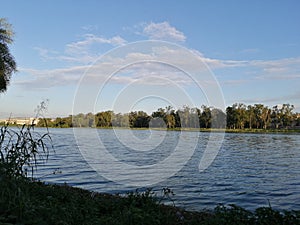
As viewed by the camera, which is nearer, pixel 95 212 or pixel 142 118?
pixel 95 212

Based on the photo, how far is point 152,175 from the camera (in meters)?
16.2

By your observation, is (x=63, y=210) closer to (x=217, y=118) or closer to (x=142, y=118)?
(x=142, y=118)

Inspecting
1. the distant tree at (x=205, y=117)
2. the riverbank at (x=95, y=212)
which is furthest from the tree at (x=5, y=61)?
the distant tree at (x=205, y=117)

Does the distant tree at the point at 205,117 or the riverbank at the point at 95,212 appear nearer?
the riverbank at the point at 95,212

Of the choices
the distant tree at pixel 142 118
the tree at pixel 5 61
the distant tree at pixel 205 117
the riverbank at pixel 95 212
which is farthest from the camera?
the distant tree at pixel 205 117

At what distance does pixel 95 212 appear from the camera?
6090 millimetres

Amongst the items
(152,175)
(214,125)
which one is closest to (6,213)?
(152,175)

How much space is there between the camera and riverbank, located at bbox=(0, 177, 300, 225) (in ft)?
14.3

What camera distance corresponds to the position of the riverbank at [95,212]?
4.37m

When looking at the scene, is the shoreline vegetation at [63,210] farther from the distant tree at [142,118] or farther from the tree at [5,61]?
the distant tree at [142,118]

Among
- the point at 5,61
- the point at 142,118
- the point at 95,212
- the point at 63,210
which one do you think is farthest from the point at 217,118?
the point at 63,210

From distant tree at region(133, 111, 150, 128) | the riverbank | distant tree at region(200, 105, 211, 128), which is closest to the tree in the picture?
the riverbank

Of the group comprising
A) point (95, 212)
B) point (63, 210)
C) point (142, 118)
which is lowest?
point (95, 212)

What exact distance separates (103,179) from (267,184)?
7390 mm
